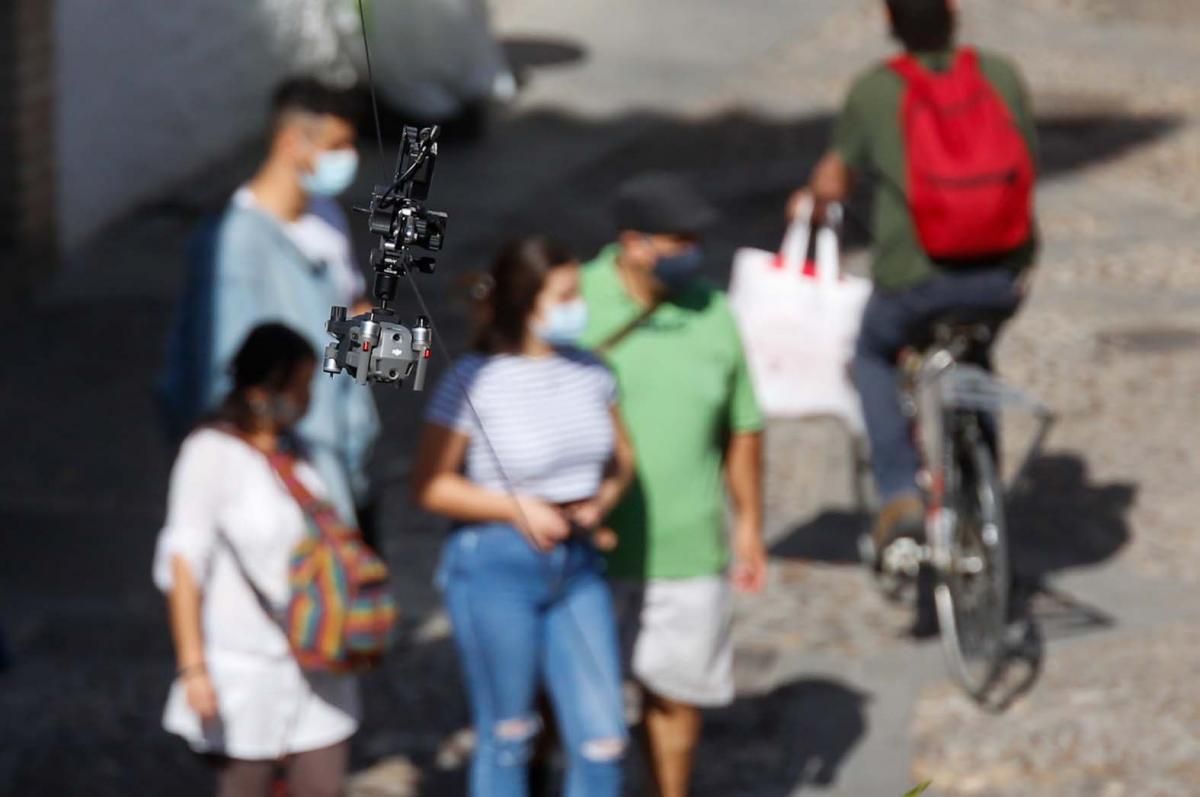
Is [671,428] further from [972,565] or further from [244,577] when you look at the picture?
[972,565]

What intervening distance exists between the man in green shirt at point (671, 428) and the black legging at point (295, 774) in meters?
0.88

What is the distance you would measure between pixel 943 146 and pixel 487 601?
2166 mm

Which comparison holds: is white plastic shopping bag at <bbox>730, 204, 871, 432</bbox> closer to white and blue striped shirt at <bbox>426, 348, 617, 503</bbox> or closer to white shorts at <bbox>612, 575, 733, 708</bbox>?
white shorts at <bbox>612, 575, 733, 708</bbox>

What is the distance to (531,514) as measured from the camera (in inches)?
199

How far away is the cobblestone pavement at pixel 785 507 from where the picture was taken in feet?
21.2

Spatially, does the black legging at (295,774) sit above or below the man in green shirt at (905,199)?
below

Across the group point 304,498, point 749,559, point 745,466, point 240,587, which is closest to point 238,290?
point 304,498

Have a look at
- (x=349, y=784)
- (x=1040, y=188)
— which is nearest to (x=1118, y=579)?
(x=349, y=784)

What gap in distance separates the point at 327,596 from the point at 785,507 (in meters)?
3.97

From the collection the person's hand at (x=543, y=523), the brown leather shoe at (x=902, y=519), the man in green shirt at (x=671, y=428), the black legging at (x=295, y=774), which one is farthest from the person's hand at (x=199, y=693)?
the brown leather shoe at (x=902, y=519)

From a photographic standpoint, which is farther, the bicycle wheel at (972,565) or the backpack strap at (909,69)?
the bicycle wheel at (972,565)

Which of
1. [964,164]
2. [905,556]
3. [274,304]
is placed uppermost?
[964,164]

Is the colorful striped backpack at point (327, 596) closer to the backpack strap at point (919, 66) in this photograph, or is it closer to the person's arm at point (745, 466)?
the person's arm at point (745, 466)

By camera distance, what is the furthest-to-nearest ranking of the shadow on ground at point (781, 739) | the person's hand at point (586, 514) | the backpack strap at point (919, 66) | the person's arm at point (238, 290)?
the backpack strap at point (919, 66), the shadow on ground at point (781, 739), the person's arm at point (238, 290), the person's hand at point (586, 514)
